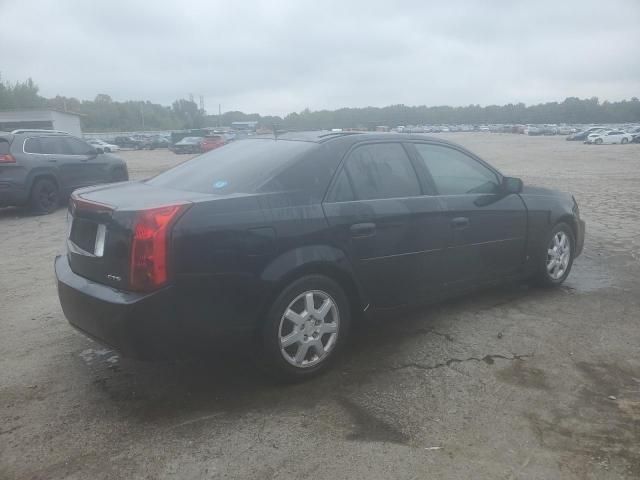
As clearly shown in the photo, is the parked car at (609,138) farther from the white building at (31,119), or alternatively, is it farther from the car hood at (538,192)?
the car hood at (538,192)

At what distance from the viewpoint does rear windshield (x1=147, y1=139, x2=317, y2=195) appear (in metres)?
3.51

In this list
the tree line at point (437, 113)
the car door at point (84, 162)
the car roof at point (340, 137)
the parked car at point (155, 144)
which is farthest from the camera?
the tree line at point (437, 113)

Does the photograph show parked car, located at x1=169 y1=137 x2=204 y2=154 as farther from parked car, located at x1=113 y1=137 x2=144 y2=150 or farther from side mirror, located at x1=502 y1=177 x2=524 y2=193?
side mirror, located at x1=502 y1=177 x2=524 y2=193

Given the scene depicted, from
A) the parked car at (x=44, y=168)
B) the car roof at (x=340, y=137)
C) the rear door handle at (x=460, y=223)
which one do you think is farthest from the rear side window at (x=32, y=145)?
the rear door handle at (x=460, y=223)

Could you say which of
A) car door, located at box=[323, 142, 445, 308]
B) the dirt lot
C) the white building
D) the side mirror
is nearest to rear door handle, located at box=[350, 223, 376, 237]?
car door, located at box=[323, 142, 445, 308]

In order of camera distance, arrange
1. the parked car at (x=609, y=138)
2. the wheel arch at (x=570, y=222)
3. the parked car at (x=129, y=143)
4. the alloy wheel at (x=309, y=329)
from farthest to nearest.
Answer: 1. the parked car at (x=129, y=143)
2. the parked car at (x=609, y=138)
3. the wheel arch at (x=570, y=222)
4. the alloy wheel at (x=309, y=329)

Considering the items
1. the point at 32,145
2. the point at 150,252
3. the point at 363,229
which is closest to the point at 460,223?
the point at 363,229

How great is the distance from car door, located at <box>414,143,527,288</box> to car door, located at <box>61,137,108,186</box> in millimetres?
8513

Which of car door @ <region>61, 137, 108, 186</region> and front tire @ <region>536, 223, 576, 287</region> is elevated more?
car door @ <region>61, 137, 108, 186</region>

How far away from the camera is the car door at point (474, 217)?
13.9 feet

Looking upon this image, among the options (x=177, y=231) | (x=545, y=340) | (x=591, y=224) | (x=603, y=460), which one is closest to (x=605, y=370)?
(x=545, y=340)

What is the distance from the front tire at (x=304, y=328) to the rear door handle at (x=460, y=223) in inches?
45.7

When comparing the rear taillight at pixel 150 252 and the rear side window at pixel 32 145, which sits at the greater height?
the rear side window at pixel 32 145

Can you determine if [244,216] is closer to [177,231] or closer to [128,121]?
[177,231]
